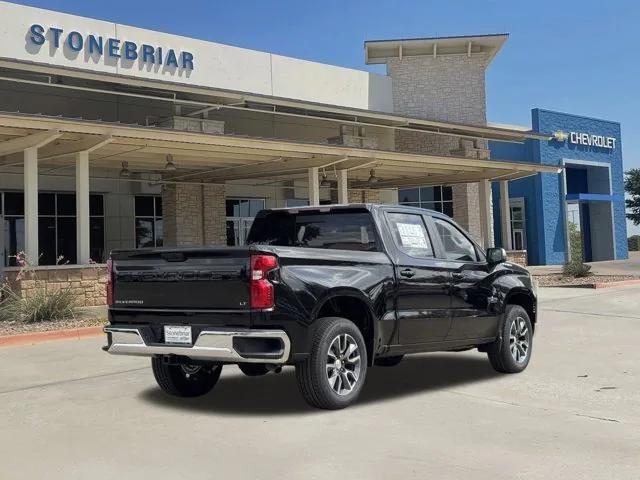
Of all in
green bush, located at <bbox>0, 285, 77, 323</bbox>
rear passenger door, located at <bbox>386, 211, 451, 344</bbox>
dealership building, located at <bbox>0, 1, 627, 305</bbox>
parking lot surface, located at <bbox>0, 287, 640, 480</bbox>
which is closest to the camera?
parking lot surface, located at <bbox>0, 287, 640, 480</bbox>

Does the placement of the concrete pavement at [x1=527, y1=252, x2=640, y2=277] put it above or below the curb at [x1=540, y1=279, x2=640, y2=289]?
above

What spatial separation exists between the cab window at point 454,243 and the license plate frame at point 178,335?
3.03 meters

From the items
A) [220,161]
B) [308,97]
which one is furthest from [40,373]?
[308,97]

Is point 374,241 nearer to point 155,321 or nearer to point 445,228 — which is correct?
point 445,228

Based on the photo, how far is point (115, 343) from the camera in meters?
6.50

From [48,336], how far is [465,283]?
24.4 feet

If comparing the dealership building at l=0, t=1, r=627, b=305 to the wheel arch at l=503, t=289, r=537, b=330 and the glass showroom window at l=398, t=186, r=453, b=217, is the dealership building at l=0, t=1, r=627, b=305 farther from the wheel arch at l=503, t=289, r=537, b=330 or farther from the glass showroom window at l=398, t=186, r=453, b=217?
the wheel arch at l=503, t=289, r=537, b=330

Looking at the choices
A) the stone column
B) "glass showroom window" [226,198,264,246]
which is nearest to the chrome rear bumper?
the stone column

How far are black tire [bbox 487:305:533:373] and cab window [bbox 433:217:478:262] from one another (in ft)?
2.65

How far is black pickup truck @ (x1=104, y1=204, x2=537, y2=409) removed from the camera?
19.4 feet

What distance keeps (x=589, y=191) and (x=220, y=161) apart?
92.9ft

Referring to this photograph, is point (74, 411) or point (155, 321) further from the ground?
point (155, 321)

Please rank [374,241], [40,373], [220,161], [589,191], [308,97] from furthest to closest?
1. [589,191]
2. [308,97]
3. [220,161]
4. [40,373]
5. [374,241]

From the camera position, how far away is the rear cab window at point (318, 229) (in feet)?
23.6
